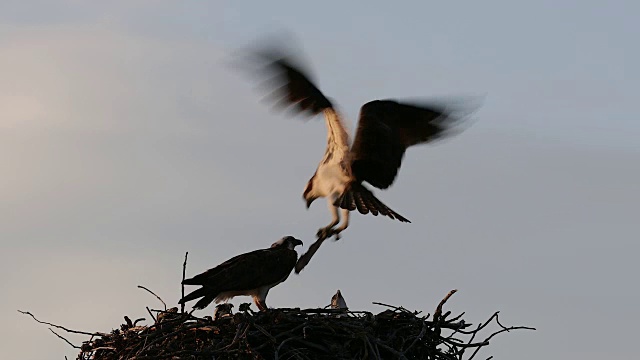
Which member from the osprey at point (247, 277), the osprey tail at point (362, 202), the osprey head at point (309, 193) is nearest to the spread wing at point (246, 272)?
the osprey at point (247, 277)

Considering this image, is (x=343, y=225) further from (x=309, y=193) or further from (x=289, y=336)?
(x=289, y=336)

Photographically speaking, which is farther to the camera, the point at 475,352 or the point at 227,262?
the point at 227,262

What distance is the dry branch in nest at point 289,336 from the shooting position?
428 inches

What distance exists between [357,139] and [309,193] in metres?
0.83

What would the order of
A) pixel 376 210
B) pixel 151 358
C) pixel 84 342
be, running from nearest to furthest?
pixel 151 358 < pixel 84 342 < pixel 376 210

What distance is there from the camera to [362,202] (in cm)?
1303

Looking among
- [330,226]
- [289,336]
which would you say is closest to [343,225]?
[330,226]

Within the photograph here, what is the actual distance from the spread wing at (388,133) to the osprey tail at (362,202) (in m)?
0.10

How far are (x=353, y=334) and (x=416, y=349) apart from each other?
574 millimetres

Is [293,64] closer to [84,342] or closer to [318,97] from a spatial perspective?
[318,97]

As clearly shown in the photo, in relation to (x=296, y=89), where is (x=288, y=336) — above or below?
below

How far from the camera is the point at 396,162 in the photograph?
13.3m

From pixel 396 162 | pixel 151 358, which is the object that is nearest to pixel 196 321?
pixel 151 358

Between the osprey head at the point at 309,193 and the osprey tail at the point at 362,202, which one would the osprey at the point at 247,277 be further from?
the osprey head at the point at 309,193
